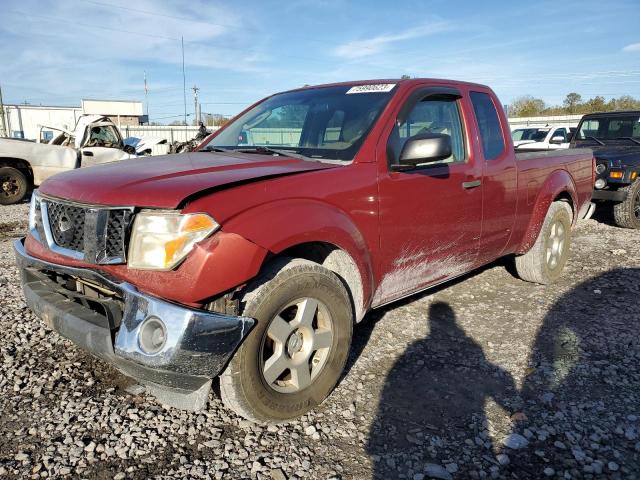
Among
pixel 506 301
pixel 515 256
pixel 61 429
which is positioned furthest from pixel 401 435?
pixel 515 256

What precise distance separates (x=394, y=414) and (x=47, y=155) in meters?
10.3

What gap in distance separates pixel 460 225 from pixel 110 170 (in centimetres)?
241

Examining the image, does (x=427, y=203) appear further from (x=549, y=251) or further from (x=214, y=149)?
(x=549, y=251)

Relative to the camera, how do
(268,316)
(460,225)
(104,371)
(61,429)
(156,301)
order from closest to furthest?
1. (156,301)
2. (268,316)
3. (61,429)
4. (104,371)
5. (460,225)

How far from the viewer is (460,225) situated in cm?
364

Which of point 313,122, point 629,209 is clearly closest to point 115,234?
point 313,122

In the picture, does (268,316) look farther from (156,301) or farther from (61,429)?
(61,429)

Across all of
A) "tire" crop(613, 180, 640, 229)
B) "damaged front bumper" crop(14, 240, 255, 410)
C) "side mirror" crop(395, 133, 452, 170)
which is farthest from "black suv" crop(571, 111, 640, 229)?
"damaged front bumper" crop(14, 240, 255, 410)

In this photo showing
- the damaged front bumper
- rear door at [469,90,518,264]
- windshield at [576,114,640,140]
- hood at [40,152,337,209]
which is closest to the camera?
the damaged front bumper

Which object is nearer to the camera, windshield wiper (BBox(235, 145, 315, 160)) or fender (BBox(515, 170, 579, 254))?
windshield wiper (BBox(235, 145, 315, 160))

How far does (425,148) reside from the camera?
295cm

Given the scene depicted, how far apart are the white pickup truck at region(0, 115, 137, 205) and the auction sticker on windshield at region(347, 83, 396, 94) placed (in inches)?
350

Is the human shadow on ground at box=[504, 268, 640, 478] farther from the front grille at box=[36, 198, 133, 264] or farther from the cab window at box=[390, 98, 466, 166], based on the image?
the front grille at box=[36, 198, 133, 264]

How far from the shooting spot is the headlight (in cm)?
217
